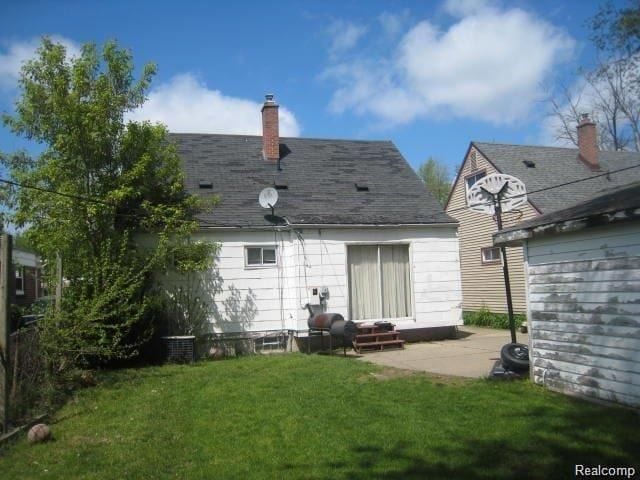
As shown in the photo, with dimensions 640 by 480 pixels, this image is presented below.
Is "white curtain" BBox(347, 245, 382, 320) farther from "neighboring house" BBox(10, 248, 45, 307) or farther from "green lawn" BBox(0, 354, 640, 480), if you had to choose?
"neighboring house" BBox(10, 248, 45, 307)

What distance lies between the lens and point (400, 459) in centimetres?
507

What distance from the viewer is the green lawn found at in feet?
16.2

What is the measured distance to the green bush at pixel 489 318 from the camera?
59.7 feet

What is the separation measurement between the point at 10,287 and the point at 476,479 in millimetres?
5591

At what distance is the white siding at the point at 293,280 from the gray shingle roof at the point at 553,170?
6833 mm

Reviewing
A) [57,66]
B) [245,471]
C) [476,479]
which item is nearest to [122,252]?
[57,66]

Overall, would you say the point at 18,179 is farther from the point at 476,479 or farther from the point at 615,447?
the point at 615,447

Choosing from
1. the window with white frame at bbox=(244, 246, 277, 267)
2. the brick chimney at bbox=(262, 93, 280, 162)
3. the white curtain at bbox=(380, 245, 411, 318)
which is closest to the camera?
the window with white frame at bbox=(244, 246, 277, 267)

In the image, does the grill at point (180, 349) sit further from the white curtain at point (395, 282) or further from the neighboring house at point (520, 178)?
the neighboring house at point (520, 178)

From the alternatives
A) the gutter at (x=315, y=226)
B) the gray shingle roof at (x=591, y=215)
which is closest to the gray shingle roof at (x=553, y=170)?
the gutter at (x=315, y=226)

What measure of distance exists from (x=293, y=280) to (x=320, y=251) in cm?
95

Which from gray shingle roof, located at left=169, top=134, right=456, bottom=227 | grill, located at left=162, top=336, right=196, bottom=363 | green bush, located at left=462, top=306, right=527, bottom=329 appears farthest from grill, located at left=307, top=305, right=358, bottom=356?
green bush, located at left=462, top=306, right=527, bottom=329

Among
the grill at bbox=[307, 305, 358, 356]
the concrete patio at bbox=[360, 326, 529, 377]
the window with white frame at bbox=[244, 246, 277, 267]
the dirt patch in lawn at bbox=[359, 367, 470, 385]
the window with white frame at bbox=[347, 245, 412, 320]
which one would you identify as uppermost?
the window with white frame at bbox=[244, 246, 277, 267]

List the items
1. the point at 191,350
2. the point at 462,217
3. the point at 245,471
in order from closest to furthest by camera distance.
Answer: the point at 245,471, the point at 191,350, the point at 462,217
